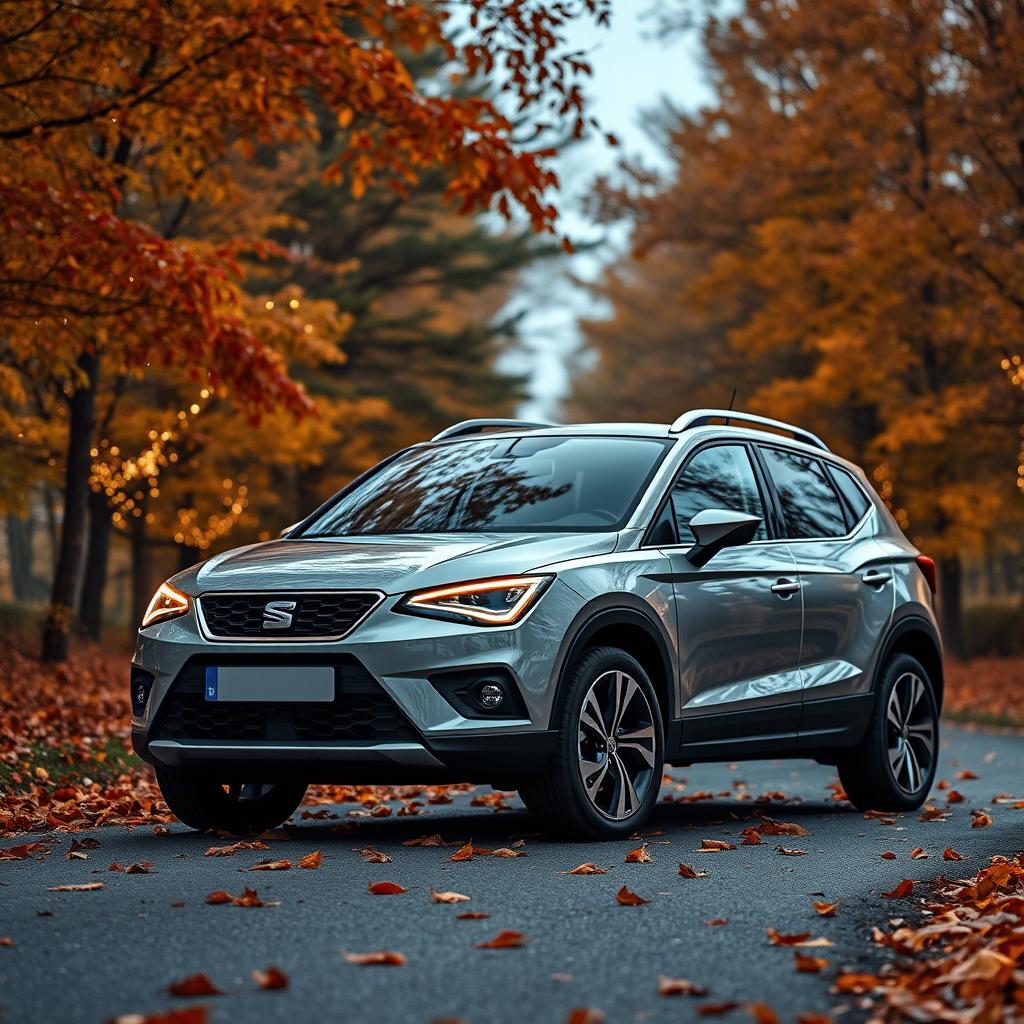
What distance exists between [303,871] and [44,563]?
199 ft

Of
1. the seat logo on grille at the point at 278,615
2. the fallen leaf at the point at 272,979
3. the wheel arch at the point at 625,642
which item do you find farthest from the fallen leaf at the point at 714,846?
the fallen leaf at the point at 272,979

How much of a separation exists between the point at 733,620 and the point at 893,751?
1.80m

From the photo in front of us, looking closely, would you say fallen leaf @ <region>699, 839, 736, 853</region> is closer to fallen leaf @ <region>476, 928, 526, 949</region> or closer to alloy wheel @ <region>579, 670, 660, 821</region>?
alloy wheel @ <region>579, 670, 660, 821</region>

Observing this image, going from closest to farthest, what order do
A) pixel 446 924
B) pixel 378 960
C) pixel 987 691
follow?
pixel 378 960, pixel 446 924, pixel 987 691

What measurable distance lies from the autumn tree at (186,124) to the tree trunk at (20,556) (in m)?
33.3

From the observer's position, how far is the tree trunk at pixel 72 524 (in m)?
17.5

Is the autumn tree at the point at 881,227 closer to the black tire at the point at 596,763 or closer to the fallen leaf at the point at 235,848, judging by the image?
the black tire at the point at 596,763

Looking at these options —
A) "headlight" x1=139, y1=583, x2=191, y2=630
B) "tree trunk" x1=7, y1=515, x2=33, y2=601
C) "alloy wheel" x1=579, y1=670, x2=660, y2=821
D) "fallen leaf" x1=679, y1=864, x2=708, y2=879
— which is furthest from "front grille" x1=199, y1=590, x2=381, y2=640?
"tree trunk" x1=7, y1=515, x2=33, y2=601

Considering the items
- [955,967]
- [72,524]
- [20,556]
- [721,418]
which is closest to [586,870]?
[955,967]

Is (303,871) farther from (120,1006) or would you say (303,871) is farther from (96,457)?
(96,457)

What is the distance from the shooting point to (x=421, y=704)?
7.03 m

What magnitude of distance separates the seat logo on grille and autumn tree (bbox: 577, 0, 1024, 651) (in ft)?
51.1

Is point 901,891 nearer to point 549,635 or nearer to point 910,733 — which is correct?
point 549,635

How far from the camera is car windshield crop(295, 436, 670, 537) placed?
818cm
